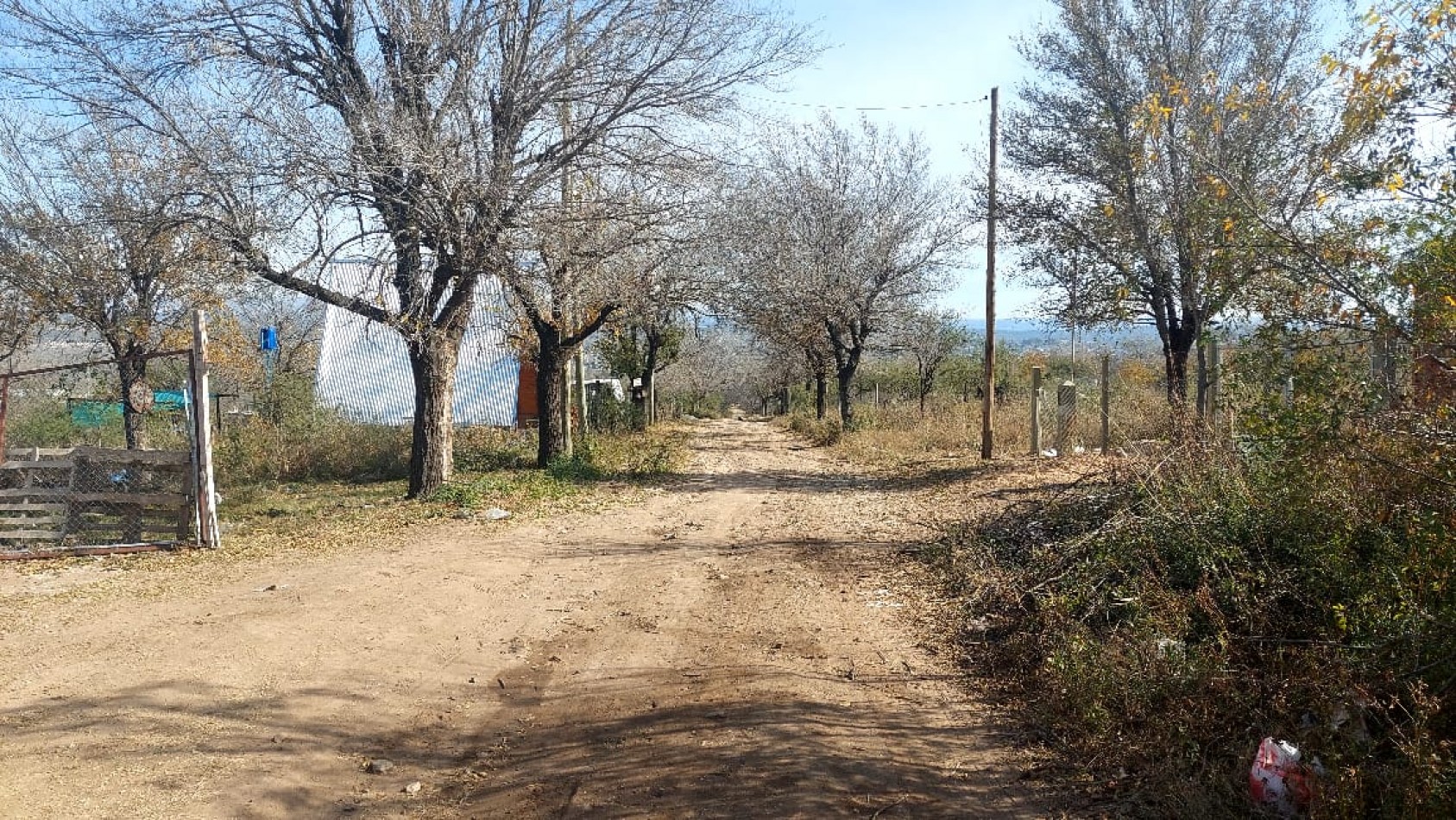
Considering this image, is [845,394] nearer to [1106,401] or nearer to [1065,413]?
[1065,413]

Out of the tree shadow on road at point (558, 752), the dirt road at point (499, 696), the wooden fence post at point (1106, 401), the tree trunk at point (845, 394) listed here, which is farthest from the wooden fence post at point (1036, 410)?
the tree shadow on road at point (558, 752)

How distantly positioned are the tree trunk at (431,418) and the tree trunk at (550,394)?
3.92 m

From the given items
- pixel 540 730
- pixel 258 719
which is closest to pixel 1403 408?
pixel 540 730

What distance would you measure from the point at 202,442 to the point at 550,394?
8124 millimetres

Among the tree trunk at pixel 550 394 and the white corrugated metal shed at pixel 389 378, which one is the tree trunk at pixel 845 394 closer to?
the white corrugated metal shed at pixel 389 378

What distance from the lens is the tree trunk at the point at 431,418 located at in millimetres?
13297

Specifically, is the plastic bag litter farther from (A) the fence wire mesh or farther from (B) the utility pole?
(B) the utility pole

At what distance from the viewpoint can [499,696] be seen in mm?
5750

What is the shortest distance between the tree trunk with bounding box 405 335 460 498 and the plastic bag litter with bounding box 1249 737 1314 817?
11345 mm

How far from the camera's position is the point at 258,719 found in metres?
Answer: 5.16

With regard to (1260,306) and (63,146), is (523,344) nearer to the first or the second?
(63,146)

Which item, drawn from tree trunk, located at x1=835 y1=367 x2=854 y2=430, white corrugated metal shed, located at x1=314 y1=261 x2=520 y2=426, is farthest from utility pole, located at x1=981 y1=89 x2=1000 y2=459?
white corrugated metal shed, located at x1=314 y1=261 x2=520 y2=426

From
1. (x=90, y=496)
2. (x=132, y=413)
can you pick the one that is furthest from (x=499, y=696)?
(x=132, y=413)

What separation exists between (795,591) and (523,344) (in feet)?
43.6
